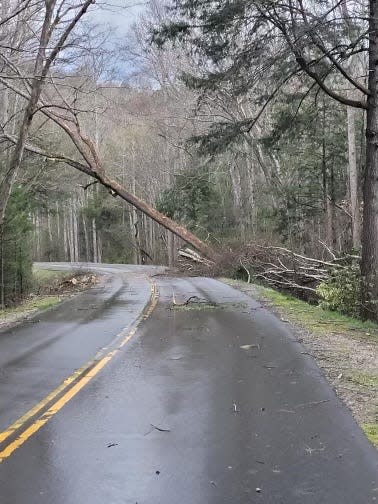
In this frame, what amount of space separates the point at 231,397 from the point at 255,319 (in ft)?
23.2

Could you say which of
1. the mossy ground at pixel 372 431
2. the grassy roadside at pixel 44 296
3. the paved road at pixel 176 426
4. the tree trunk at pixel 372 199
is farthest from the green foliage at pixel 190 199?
the mossy ground at pixel 372 431

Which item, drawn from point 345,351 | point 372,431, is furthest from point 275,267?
point 372,431

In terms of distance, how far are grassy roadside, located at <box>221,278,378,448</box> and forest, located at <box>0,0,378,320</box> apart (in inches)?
43.8

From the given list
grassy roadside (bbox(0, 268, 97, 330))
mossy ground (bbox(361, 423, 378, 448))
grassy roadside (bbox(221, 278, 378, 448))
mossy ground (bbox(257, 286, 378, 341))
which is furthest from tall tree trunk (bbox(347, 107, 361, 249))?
mossy ground (bbox(361, 423, 378, 448))

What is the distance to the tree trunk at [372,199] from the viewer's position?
13.3 meters

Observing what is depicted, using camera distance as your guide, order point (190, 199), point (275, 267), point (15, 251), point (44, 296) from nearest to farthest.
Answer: point (15, 251)
point (44, 296)
point (275, 267)
point (190, 199)

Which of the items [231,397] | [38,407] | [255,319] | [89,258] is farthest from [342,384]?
[89,258]

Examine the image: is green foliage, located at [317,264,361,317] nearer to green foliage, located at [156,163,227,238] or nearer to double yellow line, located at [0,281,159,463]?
double yellow line, located at [0,281,159,463]

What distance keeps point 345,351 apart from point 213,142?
9755 millimetres

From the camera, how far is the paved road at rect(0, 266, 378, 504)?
4.28 m

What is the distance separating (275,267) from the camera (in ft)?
78.4

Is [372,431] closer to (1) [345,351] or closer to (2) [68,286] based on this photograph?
(1) [345,351]

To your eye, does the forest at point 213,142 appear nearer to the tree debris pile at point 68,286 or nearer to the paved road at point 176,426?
the tree debris pile at point 68,286

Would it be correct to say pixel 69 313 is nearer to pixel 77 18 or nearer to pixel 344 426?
pixel 77 18
